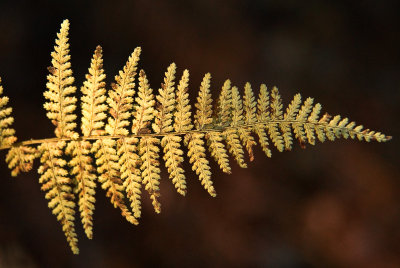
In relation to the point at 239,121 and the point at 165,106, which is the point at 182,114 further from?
the point at 239,121

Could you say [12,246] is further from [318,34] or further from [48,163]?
[318,34]

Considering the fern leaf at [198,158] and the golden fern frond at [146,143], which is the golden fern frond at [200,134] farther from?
the golden fern frond at [146,143]

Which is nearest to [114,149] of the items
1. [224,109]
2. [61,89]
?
[61,89]

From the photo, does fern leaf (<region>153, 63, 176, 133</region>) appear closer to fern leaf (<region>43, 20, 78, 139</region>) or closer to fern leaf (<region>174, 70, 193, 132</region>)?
fern leaf (<region>174, 70, 193, 132</region>)

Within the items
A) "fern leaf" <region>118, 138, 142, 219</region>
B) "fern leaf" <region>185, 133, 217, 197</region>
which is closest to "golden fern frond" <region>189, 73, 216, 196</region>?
"fern leaf" <region>185, 133, 217, 197</region>

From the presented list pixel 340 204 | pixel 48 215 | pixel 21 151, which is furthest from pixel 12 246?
pixel 340 204

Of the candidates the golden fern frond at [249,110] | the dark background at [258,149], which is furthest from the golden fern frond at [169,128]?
the dark background at [258,149]

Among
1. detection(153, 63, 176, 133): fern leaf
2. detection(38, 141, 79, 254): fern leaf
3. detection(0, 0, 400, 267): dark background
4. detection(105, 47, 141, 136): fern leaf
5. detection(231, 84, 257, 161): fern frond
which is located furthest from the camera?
detection(0, 0, 400, 267): dark background
